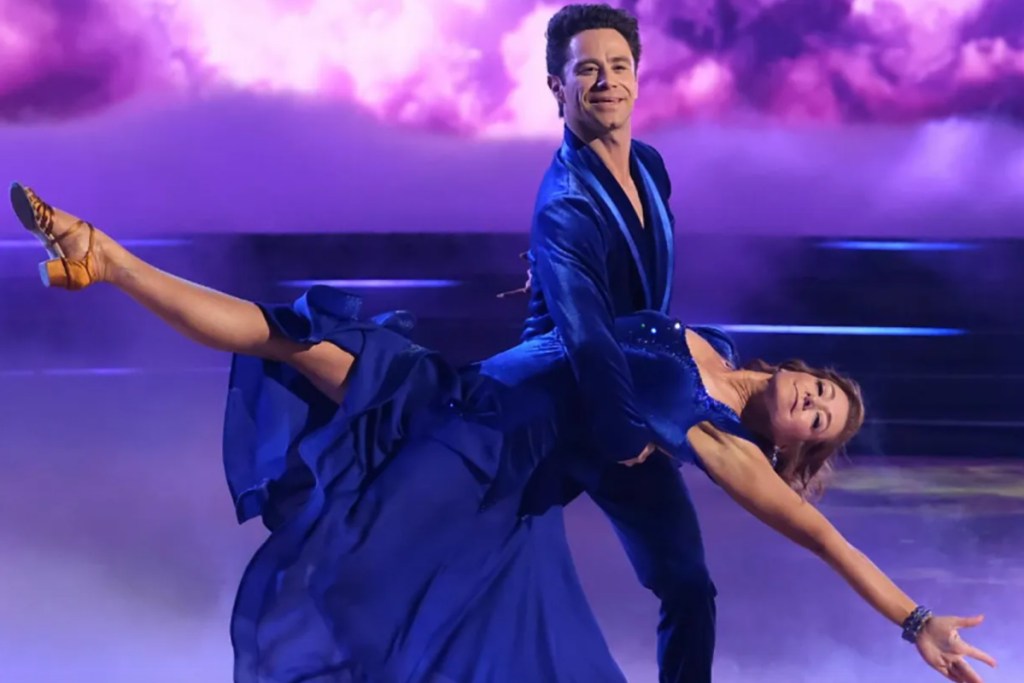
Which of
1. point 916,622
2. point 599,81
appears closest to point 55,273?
point 599,81

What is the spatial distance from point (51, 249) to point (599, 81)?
86 centimetres

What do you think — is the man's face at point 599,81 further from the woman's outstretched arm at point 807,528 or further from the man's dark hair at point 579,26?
the woman's outstretched arm at point 807,528

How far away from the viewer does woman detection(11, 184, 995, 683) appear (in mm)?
1940

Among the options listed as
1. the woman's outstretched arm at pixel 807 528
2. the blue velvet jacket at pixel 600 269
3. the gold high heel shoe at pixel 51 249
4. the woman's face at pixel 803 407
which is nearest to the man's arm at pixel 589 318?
the blue velvet jacket at pixel 600 269

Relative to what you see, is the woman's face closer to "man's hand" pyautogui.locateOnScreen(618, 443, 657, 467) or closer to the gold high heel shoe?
"man's hand" pyautogui.locateOnScreen(618, 443, 657, 467)

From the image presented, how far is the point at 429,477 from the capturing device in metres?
1.99

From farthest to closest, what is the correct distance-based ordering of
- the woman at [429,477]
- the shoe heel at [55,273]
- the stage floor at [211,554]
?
the stage floor at [211,554], the woman at [429,477], the shoe heel at [55,273]

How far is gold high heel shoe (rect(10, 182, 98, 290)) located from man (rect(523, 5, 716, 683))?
674mm

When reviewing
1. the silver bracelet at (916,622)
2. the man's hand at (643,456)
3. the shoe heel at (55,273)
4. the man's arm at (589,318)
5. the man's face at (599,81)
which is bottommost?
the silver bracelet at (916,622)

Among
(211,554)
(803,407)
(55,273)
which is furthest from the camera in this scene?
(211,554)

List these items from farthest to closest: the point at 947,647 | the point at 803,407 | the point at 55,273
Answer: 1. the point at 803,407
2. the point at 947,647
3. the point at 55,273

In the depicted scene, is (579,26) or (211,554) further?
(211,554)

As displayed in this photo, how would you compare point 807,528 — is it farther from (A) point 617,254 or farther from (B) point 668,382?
(A) point 617,254

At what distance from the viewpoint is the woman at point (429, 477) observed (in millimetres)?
1940
